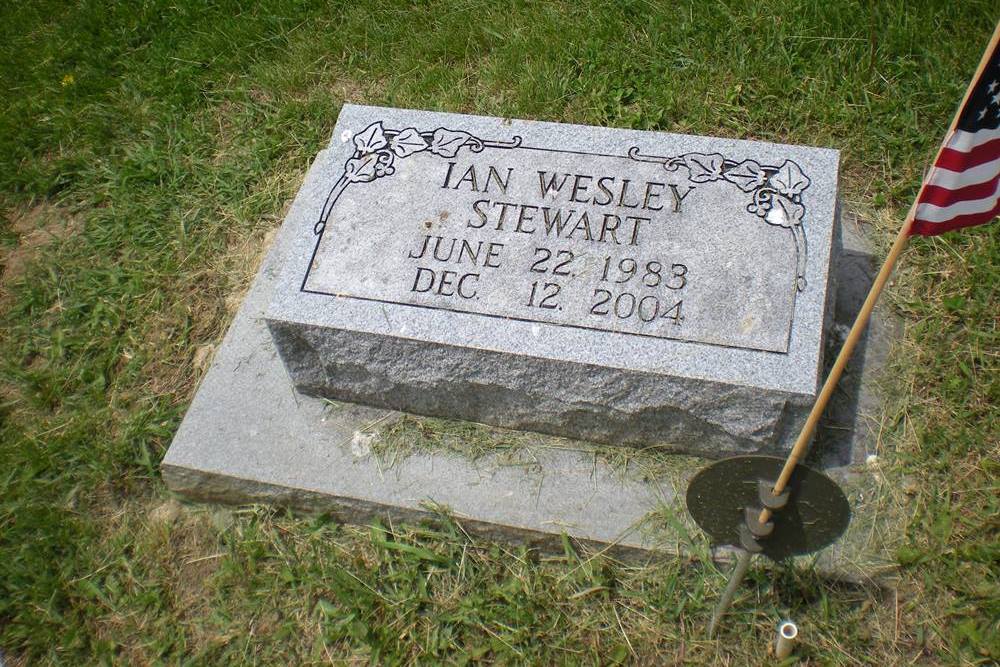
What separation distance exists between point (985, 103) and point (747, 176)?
1189 mm

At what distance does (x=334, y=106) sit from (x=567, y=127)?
1.57 m

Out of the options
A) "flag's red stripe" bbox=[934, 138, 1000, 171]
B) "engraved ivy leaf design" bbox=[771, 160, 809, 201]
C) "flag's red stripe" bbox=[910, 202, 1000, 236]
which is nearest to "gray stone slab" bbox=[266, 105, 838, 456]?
"engraved ivy leaf design" bbox=[771, 160, 809, 201]

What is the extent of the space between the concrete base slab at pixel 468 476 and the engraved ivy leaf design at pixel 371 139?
0.84 metres

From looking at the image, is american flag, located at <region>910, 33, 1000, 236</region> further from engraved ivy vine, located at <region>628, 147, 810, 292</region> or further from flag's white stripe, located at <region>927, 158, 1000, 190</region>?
engraved ivy vine, located at <region>628, 147, 810, 292</region>

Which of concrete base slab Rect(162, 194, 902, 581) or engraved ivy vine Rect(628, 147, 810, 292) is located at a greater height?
engraved ivy vine Rect(628, 147, 810, 292)

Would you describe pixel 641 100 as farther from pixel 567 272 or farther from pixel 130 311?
pixel 130 311

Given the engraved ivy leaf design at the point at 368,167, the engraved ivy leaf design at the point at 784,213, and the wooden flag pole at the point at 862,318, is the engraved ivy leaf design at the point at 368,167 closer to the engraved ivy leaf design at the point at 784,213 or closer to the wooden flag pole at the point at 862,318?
the engraved ivy leaf design at the point at 784,213

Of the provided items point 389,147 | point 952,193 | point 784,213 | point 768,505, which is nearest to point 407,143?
point 389,147

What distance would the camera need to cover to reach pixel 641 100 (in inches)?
154

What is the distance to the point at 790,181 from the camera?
2781mm

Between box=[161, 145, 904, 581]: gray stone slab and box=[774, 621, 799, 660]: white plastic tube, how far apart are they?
262 millimetres

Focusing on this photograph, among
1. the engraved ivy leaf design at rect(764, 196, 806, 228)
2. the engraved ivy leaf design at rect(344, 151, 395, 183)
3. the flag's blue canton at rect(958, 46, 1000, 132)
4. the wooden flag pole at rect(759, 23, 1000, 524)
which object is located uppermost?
the flag's blue canton at rect(958, 46, 1000, 132)

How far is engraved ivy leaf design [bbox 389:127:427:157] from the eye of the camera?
9.92 feet

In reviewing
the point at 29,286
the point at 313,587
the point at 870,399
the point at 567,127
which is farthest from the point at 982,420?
the point at 29,286
